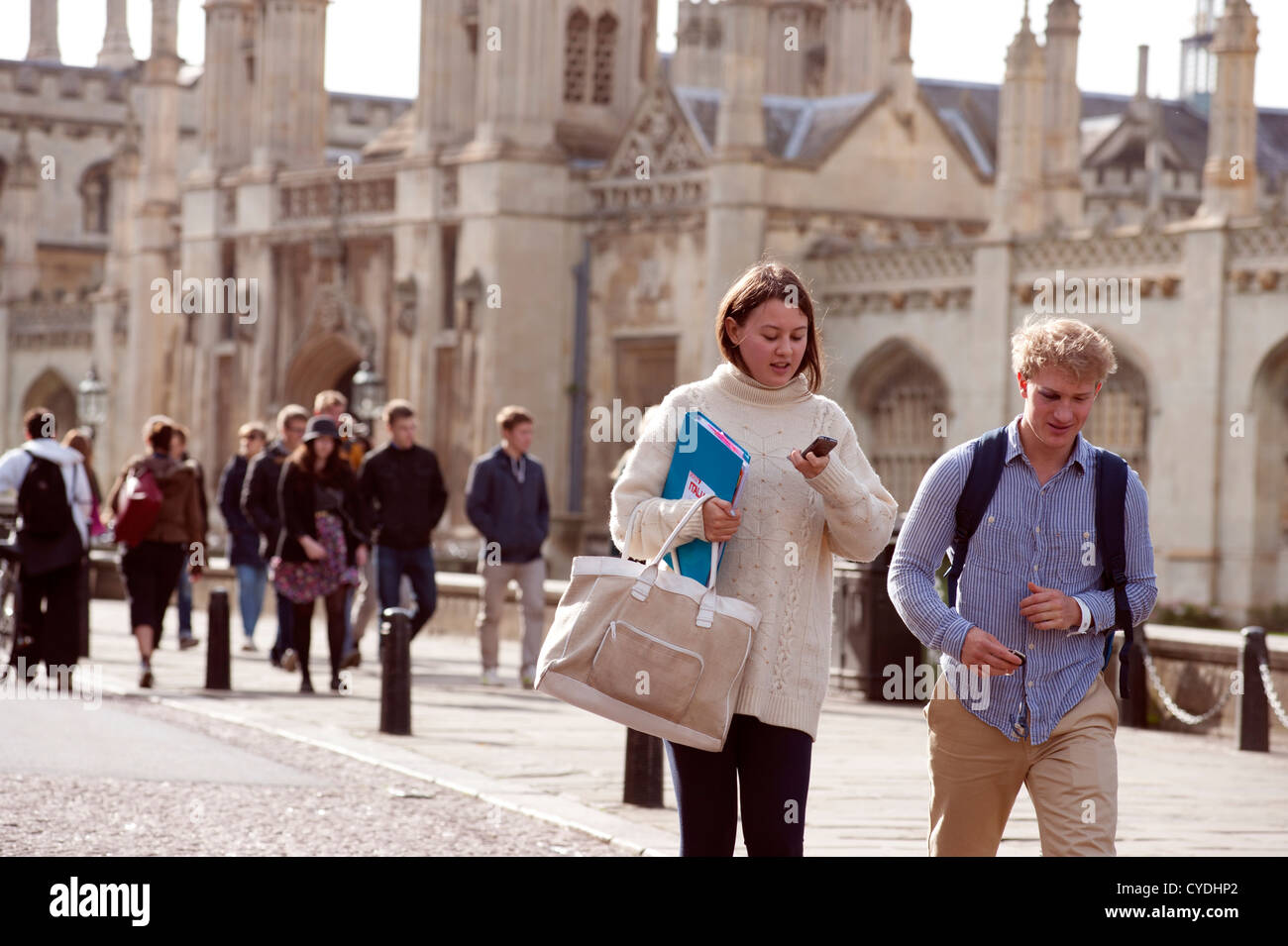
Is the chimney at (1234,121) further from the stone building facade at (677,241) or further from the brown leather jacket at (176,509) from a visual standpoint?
the brown leather jacket at (176,509)

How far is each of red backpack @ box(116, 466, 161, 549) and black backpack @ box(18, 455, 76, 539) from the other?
2.94ft

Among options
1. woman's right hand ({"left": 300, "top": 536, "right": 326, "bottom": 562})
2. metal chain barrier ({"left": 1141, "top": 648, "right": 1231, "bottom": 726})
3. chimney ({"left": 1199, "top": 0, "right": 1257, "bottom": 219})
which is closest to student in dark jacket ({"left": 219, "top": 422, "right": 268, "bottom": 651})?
woman's right hand ({"left": 300, "top": 536, "right": 326, "bottom": 562})

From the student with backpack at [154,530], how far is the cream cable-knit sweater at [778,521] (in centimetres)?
1019

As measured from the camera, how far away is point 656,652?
5.25 meters

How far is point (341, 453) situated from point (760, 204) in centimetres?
1724

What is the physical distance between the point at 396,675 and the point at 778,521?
7.24 metres

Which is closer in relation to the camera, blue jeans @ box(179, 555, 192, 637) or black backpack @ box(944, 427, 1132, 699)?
black backpack @ box(944, 427, 1132, 699)

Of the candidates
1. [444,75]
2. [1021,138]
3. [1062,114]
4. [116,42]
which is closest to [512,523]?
[1021,138]

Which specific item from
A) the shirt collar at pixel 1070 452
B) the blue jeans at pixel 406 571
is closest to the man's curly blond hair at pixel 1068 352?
the shirt collar at pixel 1070 452

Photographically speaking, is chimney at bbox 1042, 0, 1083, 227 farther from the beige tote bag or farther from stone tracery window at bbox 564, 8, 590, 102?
the beige tote bag

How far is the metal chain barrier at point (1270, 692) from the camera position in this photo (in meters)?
12.4

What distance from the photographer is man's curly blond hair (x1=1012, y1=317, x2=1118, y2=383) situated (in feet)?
17.8

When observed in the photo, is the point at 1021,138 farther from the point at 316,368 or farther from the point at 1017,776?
the point at 1017,776
